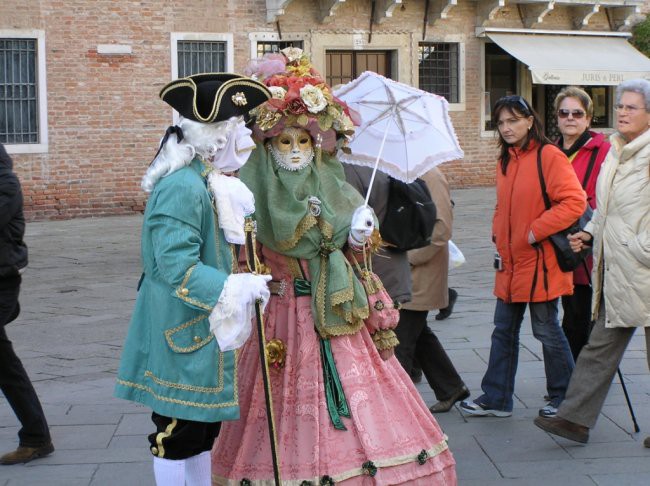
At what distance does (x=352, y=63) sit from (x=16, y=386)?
17.3m

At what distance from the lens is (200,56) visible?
2003 centimetres

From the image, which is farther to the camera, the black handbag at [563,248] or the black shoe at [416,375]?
the black shoe at [416,375]

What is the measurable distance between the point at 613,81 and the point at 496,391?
1880 centimetres

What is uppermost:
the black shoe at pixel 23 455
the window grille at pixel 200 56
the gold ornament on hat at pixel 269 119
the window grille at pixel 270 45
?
the window grille at pixel 270 45

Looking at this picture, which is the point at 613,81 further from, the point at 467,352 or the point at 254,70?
the point at 254,70

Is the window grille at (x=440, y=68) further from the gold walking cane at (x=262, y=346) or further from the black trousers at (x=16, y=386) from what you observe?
the gold walking cane at (x=262, y=346)

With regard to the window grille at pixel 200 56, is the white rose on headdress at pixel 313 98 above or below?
below

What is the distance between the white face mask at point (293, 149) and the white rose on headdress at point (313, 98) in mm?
117

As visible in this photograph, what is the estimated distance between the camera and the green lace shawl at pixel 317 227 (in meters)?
4.46

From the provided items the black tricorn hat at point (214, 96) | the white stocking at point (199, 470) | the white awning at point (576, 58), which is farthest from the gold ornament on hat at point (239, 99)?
the white awning at point (576, 58)

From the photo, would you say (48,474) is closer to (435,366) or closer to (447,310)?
(435,366)

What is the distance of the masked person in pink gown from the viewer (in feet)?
14.3

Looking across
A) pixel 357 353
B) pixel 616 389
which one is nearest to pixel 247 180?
pixel 357 353

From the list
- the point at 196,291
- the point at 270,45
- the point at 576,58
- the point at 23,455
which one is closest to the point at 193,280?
the point at 196,291
